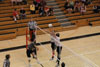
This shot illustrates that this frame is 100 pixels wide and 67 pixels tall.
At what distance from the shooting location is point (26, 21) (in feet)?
52.3

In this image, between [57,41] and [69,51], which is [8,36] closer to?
[69,51]

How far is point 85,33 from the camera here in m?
15.4

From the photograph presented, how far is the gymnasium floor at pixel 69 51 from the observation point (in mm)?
10188

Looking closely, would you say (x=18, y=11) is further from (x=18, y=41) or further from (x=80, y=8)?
(x=80, y=8)

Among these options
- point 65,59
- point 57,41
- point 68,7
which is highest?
point 68,7

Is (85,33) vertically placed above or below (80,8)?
below

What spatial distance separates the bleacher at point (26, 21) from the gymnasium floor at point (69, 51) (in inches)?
27.7

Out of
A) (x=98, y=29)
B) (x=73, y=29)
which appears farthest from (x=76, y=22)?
(x=98, y=29)

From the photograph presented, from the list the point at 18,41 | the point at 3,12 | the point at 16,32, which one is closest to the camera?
the point at 18,41

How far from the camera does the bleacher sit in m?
14.8

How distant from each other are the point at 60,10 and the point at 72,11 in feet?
4.17

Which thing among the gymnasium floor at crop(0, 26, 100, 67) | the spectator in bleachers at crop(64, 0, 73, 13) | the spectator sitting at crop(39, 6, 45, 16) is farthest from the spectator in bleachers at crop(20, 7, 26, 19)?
the spectator in bleachers at crop(64, 0, 73, 13)

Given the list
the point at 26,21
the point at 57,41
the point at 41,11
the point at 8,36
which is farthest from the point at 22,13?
the point at 57,41

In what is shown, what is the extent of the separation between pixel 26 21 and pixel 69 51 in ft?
18.9
